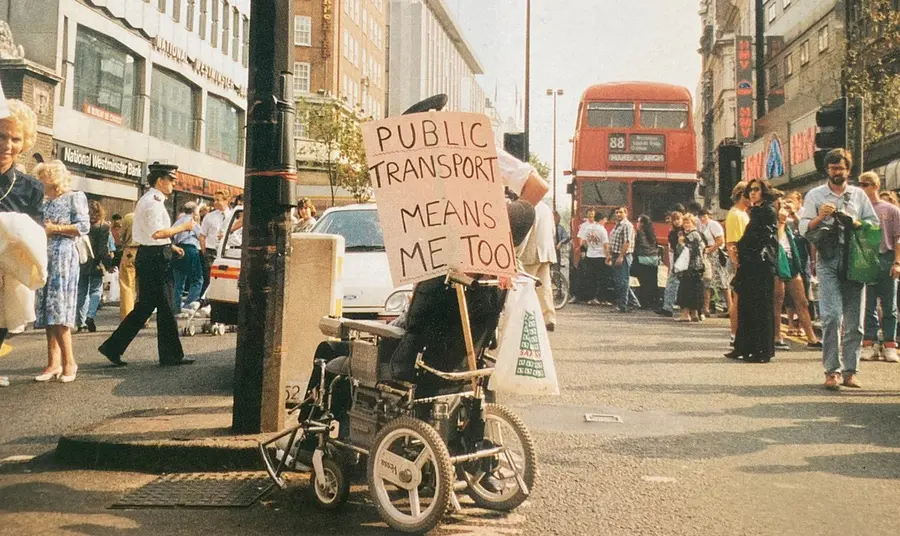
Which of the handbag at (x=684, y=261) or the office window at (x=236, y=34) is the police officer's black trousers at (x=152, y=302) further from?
the office window at (x=236, y=34)

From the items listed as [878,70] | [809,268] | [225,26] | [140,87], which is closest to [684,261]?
[809,268]

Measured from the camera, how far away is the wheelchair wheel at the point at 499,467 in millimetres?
4629

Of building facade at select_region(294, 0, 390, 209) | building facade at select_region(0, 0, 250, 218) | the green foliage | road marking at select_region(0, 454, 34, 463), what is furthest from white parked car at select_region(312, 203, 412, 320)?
building facade at select_region(294, 0, 390, 209)

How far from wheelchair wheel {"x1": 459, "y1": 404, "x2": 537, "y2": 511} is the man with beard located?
16.3 feet

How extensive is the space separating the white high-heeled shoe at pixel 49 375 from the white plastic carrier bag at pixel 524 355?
541 centimetres

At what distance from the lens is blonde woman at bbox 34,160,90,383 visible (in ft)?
27.2

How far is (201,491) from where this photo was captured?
501 centimetres

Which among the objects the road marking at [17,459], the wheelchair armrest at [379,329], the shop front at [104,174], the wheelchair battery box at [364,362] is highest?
the shop front at [104,174]

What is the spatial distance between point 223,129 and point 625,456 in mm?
35920

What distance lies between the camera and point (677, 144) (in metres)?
23.6

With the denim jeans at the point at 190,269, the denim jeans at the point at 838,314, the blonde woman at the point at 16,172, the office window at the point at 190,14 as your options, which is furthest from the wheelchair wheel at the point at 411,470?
the office window at the point at 190,14

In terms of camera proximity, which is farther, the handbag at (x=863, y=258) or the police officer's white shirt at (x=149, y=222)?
the police officer's white shirt at (x=149, y=222)

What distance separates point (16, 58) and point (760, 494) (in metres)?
22.5

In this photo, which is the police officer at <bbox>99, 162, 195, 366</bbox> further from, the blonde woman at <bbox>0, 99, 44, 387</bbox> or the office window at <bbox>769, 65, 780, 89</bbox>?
the office window at <bbox>769, 65, 780, 89</bbox>
